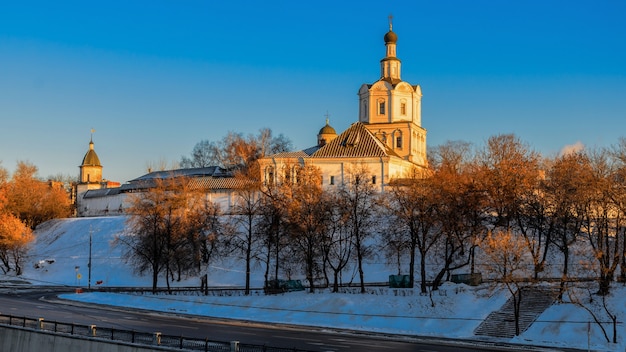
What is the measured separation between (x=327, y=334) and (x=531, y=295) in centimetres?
1286

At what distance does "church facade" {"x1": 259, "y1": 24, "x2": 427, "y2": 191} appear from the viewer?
275ft

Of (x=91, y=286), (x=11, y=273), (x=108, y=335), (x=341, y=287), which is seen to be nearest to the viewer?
(x=108, y=335)

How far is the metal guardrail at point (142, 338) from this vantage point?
2917 centimetres

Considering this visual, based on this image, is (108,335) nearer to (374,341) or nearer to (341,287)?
(374,341)

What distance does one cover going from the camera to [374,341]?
36.7 m

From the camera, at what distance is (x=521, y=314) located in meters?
41.4

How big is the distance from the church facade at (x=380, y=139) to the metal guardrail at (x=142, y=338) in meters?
48.4

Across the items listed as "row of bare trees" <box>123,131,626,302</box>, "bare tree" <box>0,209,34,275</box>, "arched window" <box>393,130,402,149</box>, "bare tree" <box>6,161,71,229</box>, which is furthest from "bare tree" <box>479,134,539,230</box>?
"bare tree" <box>6,161,71,229</box>

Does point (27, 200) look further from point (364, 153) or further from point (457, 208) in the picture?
point (457, 208)

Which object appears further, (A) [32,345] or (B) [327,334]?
(B) [327,334]

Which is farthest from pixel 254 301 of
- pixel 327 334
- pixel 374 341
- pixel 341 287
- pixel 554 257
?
pixel 554 257

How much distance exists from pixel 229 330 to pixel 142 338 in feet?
26.9

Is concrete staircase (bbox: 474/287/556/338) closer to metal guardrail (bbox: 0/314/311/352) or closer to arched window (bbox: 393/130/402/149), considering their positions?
metal guardrail (bbox: 0/314/311/352)

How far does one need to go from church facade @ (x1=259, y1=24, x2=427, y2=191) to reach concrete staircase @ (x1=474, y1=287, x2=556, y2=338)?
39.2 metres
